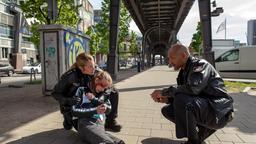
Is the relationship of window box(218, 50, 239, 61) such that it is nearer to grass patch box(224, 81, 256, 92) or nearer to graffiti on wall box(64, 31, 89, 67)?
grass patch box(224, 81, 256, 92)

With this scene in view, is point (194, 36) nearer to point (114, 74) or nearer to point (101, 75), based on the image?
point (114, 74)

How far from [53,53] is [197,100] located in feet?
21.6

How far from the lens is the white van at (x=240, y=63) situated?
1884 cm

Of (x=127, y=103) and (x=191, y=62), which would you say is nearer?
(x=191, y=62)

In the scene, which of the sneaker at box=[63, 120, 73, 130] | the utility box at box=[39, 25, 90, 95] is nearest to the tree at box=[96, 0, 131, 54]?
the utility box at box=[39, 25, 90, 95]

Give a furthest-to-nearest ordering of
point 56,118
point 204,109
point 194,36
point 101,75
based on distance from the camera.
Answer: point 194,36 → point 56,118 → point 101,75 → point 204,109

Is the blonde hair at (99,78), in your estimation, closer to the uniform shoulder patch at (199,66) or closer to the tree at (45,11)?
the uniform shoulder patch at (199,66)

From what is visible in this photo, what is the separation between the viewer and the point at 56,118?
6.50 meters

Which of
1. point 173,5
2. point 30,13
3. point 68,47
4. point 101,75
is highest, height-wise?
point 173,5

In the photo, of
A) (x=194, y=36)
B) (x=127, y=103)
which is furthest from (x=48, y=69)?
(x=194, y=36)

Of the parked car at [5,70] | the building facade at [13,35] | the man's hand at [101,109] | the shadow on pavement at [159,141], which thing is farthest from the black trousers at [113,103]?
the building facade at [13,35]

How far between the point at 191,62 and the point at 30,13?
23.1 metres

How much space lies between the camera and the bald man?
3.88 meters

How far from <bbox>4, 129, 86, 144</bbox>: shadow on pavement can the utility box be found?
171 inches
